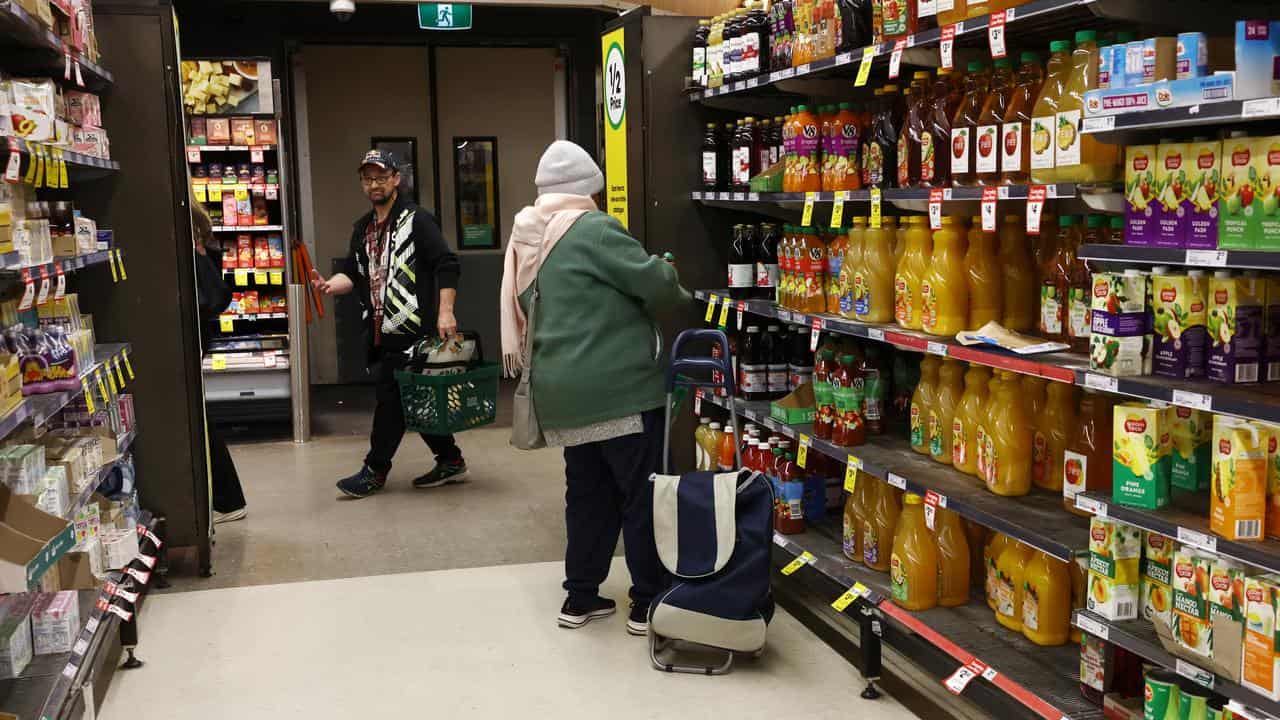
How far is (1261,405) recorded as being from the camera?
8.02 ft

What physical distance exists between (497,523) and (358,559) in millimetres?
843

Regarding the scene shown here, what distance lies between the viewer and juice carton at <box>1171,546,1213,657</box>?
8.74 feet

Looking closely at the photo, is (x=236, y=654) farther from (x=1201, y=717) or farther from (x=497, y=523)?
(x=1201, y=717)

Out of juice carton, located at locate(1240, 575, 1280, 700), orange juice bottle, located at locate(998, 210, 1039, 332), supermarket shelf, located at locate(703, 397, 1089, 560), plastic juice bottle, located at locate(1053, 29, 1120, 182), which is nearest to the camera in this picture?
juice carton, located at locate(1240, 575, 1280, 700)

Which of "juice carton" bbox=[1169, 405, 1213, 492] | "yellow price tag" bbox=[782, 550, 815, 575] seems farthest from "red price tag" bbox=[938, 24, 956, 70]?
"yellow price tag" bbox=[782, 550, 815, 575]

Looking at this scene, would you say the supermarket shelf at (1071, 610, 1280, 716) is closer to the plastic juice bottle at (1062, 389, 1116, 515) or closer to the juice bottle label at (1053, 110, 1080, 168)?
the plastic juice bottle at (1062, 389, 1116, 515)

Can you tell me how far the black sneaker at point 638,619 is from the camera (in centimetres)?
467

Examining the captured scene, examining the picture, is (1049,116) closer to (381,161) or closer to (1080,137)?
(1080,137)

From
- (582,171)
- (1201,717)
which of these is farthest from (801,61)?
(1201,717)

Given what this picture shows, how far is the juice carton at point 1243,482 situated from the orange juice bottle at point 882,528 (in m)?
1.73

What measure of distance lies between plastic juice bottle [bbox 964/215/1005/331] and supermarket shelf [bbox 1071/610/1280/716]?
106 cm

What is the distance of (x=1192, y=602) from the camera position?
2705mm

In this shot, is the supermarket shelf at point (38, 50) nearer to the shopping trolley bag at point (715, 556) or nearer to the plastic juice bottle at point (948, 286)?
the shopping trolley bag at point (715, 556)

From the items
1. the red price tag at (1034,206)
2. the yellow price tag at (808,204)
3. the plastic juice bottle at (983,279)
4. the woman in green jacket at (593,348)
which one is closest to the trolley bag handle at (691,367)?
the woman in green jacket at (593,348)
